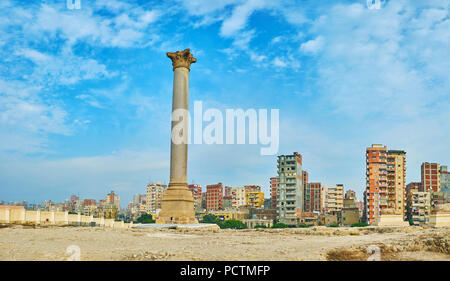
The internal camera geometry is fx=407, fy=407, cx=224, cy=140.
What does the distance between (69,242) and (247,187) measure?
130552 mm

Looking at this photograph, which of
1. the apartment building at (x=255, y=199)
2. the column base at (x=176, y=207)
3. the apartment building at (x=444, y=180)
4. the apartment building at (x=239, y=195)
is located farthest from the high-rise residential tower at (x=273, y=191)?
the column base at (x=176, y=207)

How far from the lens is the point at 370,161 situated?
8781 cm

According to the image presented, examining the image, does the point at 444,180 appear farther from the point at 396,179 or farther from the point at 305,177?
the point at 305,177

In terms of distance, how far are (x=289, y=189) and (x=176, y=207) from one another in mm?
66656

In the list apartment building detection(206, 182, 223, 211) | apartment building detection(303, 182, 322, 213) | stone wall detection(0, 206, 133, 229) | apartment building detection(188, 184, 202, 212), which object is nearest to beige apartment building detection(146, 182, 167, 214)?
apartment building detection(188, 184, 202, 212)

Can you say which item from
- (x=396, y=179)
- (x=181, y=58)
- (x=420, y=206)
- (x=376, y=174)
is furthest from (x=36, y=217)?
(x=420, y=206)

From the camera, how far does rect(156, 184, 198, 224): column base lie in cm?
2975

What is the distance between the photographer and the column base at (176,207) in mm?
29750

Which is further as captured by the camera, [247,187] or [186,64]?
[247,187]

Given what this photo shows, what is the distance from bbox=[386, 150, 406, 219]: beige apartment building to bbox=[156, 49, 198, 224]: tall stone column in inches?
2706

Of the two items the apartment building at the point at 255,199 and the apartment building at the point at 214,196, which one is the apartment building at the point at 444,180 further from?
the apartment building at the point at 214,196
